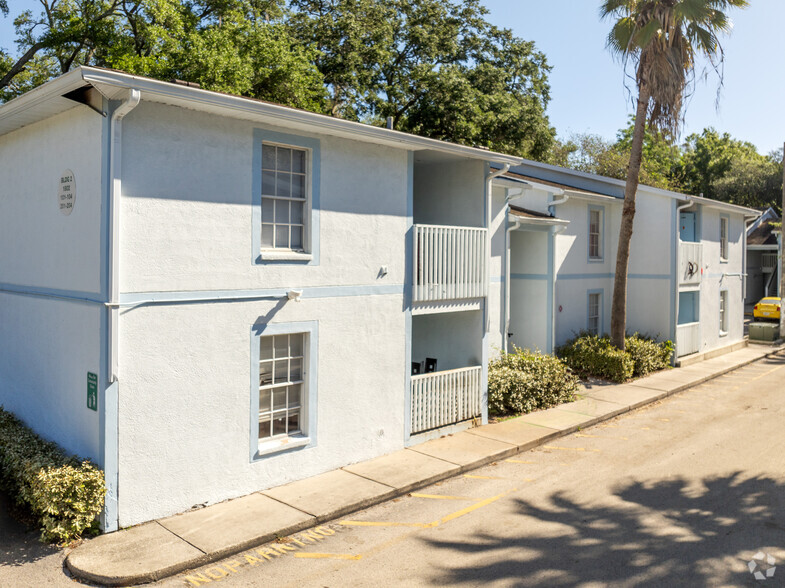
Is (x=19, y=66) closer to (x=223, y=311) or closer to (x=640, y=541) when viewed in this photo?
(x=223, y=311)

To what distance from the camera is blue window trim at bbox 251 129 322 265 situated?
30.4ft

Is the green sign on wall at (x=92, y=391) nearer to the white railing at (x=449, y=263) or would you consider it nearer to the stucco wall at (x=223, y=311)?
the stucco wall at (x=223, y=311)

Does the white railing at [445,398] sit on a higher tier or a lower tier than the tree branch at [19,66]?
lower

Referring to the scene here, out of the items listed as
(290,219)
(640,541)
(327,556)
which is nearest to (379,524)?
(327,556)

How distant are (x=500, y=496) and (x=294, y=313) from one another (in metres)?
4.18

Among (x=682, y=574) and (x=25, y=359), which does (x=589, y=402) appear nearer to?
(x=682, y=574)

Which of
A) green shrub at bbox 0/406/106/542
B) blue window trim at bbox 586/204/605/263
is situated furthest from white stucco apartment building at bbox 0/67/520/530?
blue window trim at bbox 586/204/605/263

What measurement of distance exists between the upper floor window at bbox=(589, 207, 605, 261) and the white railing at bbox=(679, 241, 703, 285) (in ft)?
8.33

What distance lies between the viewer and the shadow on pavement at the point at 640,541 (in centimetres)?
707

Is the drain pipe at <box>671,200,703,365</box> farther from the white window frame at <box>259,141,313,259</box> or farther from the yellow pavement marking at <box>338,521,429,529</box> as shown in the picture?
the yellow pavement marking at <box>338,521,429,529</box>

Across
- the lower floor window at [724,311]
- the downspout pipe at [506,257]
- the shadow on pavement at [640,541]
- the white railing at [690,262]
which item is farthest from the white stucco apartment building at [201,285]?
the lower floor window at [724,311]

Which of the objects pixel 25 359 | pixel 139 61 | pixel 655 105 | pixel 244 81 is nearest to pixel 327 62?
pixel 244 81

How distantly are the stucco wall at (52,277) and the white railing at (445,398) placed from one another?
5.74 meters

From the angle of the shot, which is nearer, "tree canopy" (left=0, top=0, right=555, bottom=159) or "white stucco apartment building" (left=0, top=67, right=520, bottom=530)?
"white stucco apartment building" (left=0, top=67, right=520, bottom=530)
